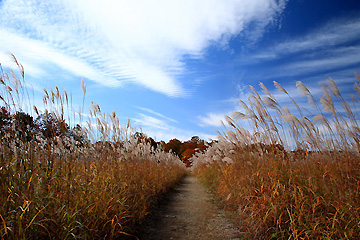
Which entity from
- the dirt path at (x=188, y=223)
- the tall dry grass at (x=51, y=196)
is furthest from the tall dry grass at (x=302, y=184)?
the tall dry grass at (x=51, y=196)

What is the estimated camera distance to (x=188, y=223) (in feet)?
12.9

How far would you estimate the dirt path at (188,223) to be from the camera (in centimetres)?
331

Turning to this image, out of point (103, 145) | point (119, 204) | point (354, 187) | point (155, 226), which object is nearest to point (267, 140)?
point (354, 187)

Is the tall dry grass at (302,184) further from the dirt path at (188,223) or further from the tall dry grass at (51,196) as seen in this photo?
the tall dry grass at (51,196)

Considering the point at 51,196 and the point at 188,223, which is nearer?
the point at 51,196

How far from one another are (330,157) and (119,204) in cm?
324

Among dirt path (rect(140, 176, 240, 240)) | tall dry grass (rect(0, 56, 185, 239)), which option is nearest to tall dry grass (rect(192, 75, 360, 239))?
dirt path (rect(140, 176, 240, 240))

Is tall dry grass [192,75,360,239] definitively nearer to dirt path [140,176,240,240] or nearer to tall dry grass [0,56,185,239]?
dirt path [140,176,240,240]

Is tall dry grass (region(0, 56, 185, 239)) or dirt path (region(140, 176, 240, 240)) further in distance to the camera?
dirt path (region(140, 176, 240, 240))

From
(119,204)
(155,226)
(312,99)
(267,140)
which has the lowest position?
(155,226)

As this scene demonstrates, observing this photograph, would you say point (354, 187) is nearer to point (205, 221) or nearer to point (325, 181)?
point (325, 181)

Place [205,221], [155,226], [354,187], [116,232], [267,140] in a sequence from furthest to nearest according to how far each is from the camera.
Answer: [267,140] < [205,221] < [155,226] < [354,187] < [116,232]

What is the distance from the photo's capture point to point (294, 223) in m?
2.51

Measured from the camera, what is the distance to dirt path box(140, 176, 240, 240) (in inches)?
130
